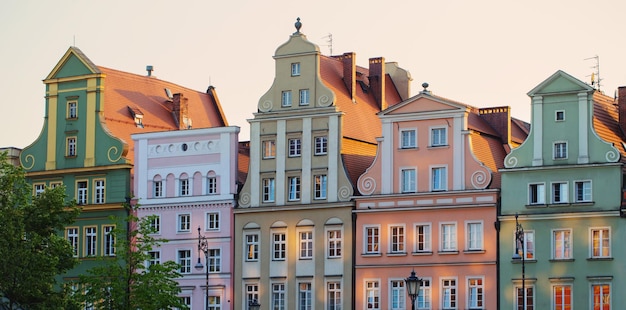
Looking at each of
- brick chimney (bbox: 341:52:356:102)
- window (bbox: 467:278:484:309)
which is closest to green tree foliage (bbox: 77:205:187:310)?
window (bbox: 467:278:484:309)

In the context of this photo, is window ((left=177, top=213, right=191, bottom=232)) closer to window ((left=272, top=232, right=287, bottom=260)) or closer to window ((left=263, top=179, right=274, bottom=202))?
window ((left=263, top=179, right=274, bottom=202))

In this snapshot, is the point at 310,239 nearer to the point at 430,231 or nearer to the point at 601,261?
the point at 430,231

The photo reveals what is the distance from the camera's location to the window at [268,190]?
79.2 metres

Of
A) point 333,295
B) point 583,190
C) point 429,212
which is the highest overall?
point 583,190

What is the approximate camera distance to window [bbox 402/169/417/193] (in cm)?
7544

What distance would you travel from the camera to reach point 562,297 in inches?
2785

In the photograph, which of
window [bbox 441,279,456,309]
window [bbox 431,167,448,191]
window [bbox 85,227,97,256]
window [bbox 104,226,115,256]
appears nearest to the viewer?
window [bbox 441,279,456,309]

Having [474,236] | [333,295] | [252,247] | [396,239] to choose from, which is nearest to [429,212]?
[396,239]

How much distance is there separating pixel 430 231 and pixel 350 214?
4328mm

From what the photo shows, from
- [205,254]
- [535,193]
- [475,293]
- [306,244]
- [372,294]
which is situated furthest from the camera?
[306,244]

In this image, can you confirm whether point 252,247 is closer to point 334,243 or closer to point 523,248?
point 334,243

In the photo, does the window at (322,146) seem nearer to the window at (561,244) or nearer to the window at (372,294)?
the window at (372,294)

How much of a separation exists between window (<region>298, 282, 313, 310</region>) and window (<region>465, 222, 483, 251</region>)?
8711 mm

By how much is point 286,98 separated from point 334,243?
7.98 meters
